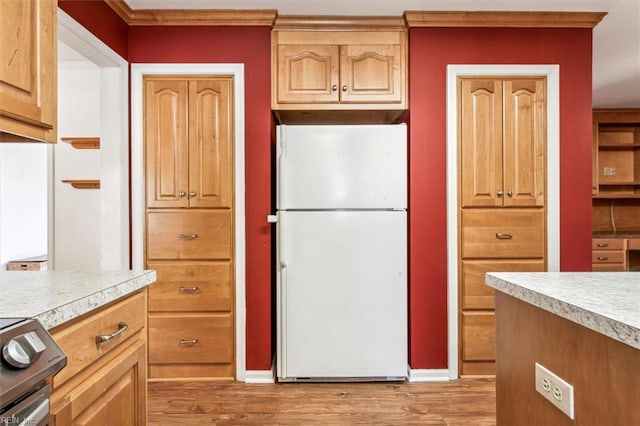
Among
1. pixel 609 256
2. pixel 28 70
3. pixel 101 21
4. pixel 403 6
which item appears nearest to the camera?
pixel 28 70

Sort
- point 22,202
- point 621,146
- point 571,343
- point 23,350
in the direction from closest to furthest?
point 23,350
point 571,343
point 22,202
point 621,146

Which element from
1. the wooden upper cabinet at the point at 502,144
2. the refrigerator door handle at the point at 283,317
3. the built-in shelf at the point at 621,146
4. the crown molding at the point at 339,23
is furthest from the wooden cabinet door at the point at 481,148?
the built-in shelf at the point at 621,146

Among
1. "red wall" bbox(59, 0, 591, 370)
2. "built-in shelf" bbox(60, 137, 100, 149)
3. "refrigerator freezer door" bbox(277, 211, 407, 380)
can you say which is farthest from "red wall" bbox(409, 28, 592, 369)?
"built-in shelf" bbox(60, 137, 100, 149)

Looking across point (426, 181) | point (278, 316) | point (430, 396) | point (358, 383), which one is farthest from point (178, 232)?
point (430, 396)

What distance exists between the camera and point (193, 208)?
2.38 metres

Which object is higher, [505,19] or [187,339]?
[505,19]

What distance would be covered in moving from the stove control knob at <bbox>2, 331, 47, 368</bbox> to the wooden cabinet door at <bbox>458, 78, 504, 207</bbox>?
228cm

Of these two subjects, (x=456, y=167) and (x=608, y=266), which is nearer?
(x=456, y=167)

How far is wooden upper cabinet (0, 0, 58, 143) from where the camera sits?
3.27 ft

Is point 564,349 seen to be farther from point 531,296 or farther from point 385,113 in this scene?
point 385,113

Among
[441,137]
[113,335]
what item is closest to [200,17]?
[441,137]

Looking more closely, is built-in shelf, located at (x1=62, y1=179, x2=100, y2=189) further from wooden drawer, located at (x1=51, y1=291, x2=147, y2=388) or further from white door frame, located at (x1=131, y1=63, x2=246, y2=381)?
wooden drawer, located at (x1=51, y1=291, x2=147, y2=388)

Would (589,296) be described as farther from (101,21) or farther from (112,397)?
(101,21)

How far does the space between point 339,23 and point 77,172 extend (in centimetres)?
234
